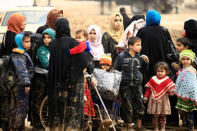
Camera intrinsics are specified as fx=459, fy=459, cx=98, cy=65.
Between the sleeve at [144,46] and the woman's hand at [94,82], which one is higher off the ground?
the sleeve at [144,46]

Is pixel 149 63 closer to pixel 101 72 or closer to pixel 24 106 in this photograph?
pixel 101 72

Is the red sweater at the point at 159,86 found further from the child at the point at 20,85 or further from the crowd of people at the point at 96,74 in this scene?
the child at the point at 20,85

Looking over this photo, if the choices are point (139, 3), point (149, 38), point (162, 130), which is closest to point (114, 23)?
point (149, 38)

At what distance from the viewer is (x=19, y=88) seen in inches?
275

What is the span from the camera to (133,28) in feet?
28.0

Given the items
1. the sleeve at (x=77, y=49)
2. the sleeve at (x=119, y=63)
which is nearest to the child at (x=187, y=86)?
the sleeve at (x=119, y=63)

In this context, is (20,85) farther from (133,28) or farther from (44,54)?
(133,28)

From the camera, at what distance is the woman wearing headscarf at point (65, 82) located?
637cm

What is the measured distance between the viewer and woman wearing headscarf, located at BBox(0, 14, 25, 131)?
23.4ft

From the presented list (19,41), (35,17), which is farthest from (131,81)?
(35,17)

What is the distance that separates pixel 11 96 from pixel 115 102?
1.69 meters

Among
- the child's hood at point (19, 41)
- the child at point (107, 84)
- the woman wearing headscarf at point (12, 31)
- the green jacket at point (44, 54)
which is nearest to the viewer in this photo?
the child's hood at point (19, 41)

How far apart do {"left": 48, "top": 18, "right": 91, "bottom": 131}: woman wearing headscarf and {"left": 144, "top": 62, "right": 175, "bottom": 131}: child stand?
5.08 feet

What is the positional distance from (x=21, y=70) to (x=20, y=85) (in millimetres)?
252
